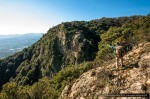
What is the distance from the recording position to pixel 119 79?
1350 centimetres

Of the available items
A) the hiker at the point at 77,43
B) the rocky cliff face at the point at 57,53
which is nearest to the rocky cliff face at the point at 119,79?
the rocky cliff face at the point at 57,53

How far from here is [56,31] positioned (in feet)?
474

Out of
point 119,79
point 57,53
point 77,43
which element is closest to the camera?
point 119,79

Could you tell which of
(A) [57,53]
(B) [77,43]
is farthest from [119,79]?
(A) [57,53]

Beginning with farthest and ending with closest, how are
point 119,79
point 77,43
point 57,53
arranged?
point 57,53
point 77,43
point 119,79

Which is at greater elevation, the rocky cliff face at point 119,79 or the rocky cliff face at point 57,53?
the rocky cliff face at point 119,79

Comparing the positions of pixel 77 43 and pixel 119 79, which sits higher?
pixel 119 79

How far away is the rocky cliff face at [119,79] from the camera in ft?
41.4

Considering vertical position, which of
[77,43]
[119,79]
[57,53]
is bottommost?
[57,53]

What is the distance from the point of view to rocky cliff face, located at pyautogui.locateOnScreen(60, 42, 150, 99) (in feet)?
41.4

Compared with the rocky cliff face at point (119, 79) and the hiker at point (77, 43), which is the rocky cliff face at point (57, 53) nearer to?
the hiker at point (77, 43)

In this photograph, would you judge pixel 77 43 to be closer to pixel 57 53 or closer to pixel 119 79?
pixel 57 53

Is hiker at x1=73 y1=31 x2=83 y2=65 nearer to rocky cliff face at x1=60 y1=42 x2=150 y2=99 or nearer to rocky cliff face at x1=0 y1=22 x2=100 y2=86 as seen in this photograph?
rocky cliff face at x1=0 y1=22 x2=100 y2=86

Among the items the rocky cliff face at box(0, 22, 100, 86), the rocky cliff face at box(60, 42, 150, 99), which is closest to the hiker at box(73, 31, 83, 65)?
the rocky cliff face at box(0, 22, 100, 86)
